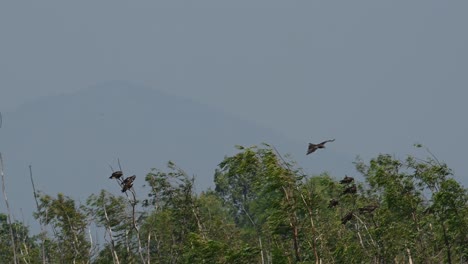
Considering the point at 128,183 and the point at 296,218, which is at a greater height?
the point at 128,183

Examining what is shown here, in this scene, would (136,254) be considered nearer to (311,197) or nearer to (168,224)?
(168,224)

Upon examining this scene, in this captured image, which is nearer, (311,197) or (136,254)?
(311,197)

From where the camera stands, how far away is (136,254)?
7588 centimetres

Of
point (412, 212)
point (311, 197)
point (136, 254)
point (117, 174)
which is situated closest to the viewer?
point (117, 174)

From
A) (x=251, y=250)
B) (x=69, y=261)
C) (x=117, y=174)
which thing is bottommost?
(x=251, y=250)

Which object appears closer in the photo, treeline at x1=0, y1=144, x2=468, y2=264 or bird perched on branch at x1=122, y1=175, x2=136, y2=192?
bird perched on branch at x1=122, y1=175, x2=136, y2=192

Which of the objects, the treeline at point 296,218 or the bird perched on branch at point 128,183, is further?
the treeline at point 296,218

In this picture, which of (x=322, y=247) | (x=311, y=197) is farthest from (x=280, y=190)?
(x=322, y=247)

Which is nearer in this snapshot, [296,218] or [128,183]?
[128,183]

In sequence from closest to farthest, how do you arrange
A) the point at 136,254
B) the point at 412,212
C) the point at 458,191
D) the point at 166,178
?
the point at 458,191, the point at 412,212, the point at 166,178, the point at 136,254

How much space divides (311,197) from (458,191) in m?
7.72

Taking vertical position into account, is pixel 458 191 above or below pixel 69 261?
below

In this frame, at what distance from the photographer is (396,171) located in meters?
50.2

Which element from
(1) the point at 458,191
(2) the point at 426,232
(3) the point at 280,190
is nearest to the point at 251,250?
(3) the point at 280,190
